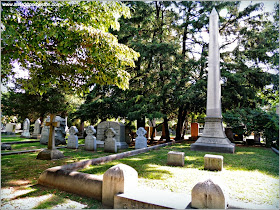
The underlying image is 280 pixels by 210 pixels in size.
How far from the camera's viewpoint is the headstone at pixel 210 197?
2.75m

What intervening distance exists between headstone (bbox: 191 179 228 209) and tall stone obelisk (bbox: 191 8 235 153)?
25.2 feet

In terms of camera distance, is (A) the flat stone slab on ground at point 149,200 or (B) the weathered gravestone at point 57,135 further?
(B) the weathered gravestone at point 57,135

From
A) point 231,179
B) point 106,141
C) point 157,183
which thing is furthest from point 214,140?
point 157,183

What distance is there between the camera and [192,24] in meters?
15.7

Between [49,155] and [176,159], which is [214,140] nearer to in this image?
[176,159]

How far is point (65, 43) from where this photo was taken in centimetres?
446

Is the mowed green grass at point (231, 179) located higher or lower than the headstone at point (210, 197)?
lower

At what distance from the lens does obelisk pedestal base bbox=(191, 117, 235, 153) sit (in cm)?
980

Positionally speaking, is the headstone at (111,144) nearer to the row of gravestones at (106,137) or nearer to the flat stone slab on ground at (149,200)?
the row of gravestones at (106,137)

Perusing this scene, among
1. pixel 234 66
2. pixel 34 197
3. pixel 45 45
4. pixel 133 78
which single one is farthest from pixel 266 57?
pixel 34 197

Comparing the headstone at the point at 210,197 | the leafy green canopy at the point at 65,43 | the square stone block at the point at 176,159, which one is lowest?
the square stone block at the point at 176,159

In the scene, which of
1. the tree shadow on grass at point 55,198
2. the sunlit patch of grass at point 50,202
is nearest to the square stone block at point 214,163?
the tree shadow on grass at point 55,198

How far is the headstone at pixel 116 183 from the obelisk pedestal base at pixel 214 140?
755 centimetres

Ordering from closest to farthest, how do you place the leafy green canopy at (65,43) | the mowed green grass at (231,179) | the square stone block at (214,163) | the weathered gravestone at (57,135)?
the mowed green grass at (231,179)
the leafy green canopy at (65,43)
the square stone block at (214,163)
the weathered gravestone at (57,135)
